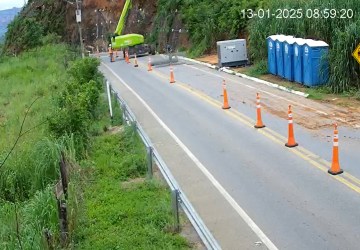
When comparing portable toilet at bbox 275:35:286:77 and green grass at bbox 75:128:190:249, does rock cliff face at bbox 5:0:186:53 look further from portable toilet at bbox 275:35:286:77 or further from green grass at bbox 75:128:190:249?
green grass at bbox 75:128:190:249

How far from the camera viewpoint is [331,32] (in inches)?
874

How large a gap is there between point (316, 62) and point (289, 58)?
2.42m

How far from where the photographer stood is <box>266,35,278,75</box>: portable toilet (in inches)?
1001

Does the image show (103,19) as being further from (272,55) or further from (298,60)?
(298,60)

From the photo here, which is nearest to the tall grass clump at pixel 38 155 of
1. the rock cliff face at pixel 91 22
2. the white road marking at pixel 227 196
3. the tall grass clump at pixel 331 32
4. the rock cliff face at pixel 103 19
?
the white road marking at pixel 227 196

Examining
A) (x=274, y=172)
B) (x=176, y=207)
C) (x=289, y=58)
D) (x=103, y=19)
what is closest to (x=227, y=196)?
(x=274, y=172)

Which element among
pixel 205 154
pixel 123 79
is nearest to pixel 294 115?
pixel 205 154

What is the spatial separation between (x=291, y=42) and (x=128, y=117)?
33.4ft

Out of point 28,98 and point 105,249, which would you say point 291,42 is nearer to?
point 28,98

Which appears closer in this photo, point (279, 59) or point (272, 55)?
point (279, 59)

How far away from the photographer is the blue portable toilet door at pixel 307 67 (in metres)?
21.2

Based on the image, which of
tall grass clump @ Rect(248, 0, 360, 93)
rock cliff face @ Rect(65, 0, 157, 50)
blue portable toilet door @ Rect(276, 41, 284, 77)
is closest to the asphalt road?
tall grass clump @ Rect(248, 0, 360, 93)

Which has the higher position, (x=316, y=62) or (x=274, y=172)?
(x=316, y=62)

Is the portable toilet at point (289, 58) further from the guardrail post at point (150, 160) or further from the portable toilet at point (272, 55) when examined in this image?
the guardrail post at point (150, 160)
